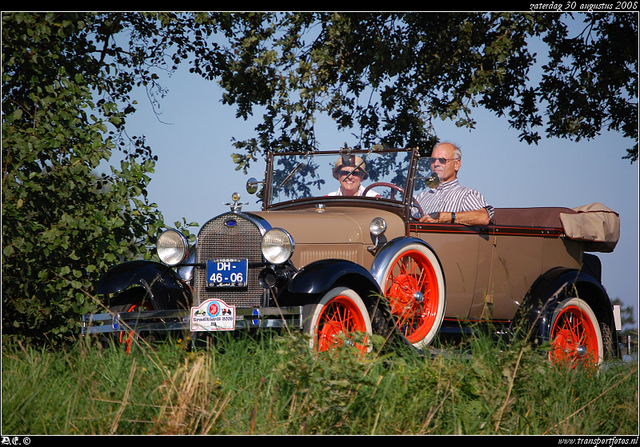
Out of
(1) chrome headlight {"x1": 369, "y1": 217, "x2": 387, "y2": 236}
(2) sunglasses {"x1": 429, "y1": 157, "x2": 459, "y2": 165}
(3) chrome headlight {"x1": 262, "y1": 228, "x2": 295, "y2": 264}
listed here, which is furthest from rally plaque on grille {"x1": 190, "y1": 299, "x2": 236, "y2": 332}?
(2) sunglasses {"x1": 429, "y1": 157, "x2": 459, "y2": 165}

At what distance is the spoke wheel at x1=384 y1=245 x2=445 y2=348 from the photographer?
14.3 ft

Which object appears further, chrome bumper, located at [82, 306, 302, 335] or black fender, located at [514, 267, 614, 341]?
black fender, located at [514, 267, 614, 341]

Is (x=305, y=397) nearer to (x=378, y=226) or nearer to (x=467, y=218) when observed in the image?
(x=378, y=226)

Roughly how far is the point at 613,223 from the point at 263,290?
316cm

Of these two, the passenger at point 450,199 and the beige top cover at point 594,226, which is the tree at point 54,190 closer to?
the passenger at point 450,199

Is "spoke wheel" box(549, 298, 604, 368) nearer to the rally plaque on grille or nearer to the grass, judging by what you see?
the grass

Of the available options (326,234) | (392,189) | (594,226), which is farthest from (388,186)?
(594,226)

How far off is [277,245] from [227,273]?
1.43 ft

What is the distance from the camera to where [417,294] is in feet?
14.3

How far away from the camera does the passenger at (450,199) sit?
4.82m

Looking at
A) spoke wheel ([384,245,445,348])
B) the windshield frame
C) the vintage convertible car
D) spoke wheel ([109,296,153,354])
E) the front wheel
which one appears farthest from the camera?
the windshield frame

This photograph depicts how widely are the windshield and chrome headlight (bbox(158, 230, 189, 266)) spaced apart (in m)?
1.27
